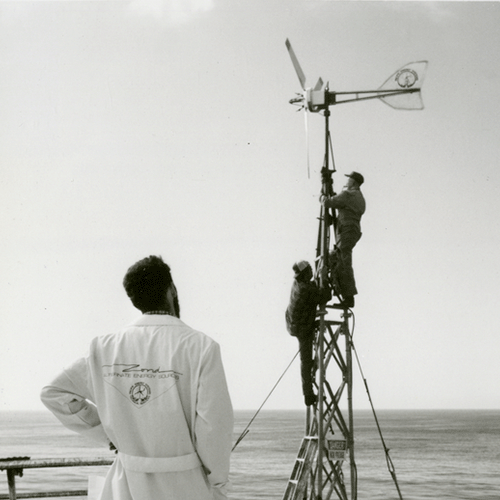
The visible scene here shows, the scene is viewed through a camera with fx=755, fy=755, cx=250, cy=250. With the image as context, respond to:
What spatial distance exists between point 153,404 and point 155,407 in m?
0.01

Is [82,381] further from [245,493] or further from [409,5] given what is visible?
[245,493]

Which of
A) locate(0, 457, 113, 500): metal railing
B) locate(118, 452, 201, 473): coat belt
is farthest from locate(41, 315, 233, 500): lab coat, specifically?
locate(0, 457, 113, 500): metal railing

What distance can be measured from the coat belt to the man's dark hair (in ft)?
1.77

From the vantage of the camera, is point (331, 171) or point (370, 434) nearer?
point (331, 171)

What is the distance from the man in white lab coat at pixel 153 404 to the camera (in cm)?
255

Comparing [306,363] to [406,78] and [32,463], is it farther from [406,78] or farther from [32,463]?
[32,463]

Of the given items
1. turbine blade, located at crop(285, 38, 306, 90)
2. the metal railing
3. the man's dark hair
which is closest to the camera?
the man's dark hair

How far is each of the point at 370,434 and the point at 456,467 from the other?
38481 millimetres

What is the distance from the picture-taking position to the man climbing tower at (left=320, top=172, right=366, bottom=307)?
7461mm

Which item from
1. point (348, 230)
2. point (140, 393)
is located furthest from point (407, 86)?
point (140, 393)

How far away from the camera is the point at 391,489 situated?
125ft

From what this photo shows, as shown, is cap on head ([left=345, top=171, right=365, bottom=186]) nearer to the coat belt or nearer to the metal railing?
the metal railing

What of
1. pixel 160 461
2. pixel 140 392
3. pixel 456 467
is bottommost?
pixel 456 467

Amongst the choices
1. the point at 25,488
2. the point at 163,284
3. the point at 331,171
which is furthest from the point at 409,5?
the point at 25,488
